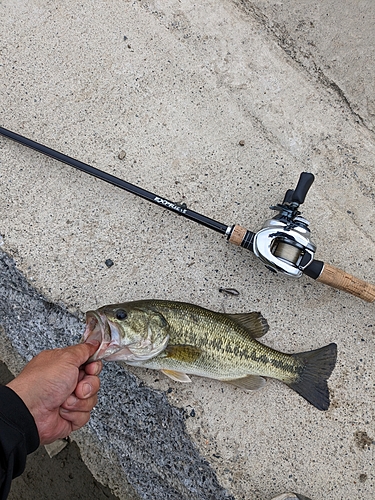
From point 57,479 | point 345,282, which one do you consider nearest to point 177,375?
point 345,282

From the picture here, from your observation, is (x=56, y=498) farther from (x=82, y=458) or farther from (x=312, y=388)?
Answer: (x=312, y=388)

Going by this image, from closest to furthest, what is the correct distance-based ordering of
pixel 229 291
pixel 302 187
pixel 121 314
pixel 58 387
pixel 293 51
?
pixel 58 387 → pixel 121 314 → pixel 302 187 → pixel 229 291 → pixel 293 51

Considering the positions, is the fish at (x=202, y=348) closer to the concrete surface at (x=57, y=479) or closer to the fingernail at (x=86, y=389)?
the fingernail at (x=86, y=389)

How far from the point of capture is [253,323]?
9.46ft

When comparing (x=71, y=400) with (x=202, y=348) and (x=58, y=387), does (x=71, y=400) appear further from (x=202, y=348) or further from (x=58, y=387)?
(x=202, y=348)

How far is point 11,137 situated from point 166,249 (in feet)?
4.46

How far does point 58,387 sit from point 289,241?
1.56 meters

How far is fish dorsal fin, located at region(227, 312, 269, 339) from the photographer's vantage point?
9.43 feet

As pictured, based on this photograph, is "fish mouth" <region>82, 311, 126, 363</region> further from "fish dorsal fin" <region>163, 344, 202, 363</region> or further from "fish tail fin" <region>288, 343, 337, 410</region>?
"fish tail fin" <region>288, 343, 337, 410</region>

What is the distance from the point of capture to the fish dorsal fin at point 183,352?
2709 mm

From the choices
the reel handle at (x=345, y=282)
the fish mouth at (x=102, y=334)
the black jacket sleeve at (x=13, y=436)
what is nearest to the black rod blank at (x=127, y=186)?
the reel handle at (x=345, y=282)

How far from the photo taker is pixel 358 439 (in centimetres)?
297

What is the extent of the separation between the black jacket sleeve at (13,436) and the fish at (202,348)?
498 millimetres

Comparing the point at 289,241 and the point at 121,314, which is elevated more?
the point at 289,241
